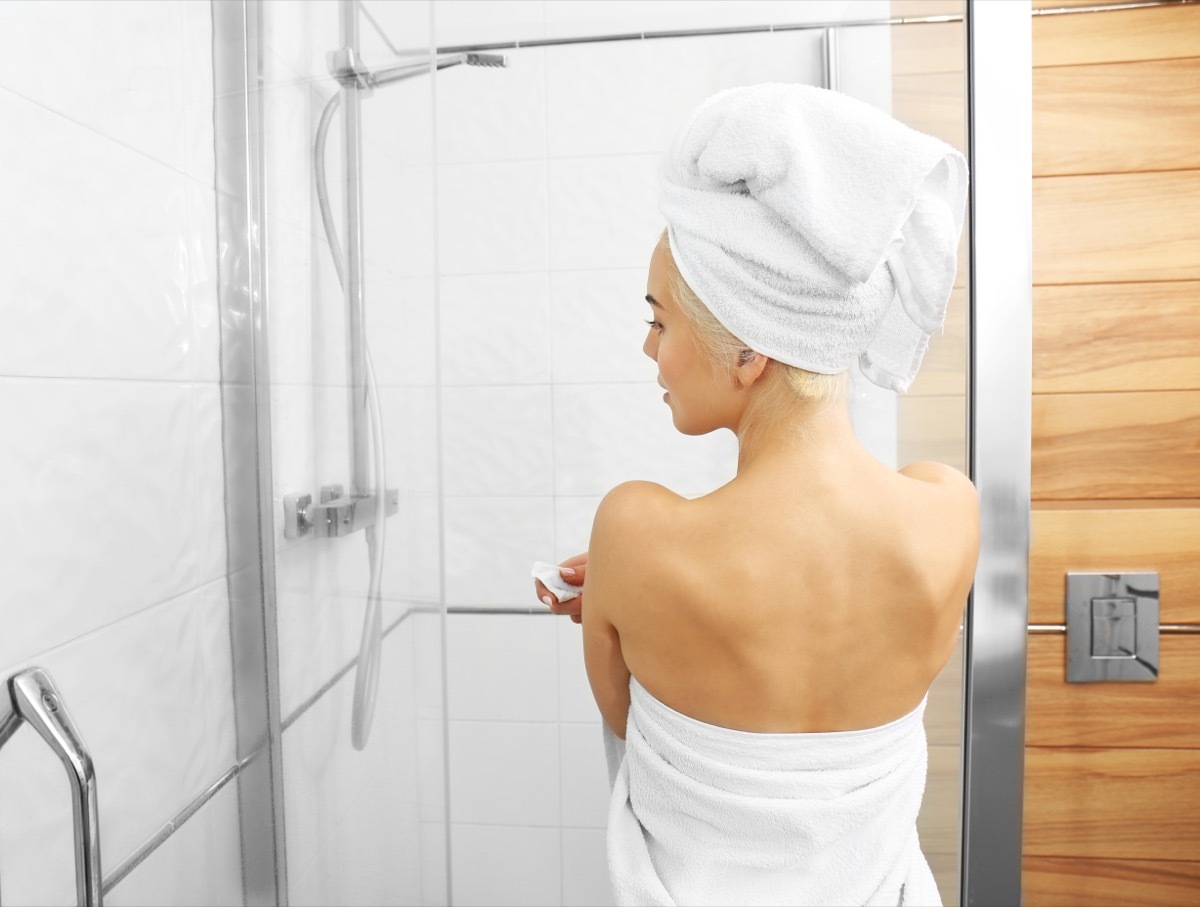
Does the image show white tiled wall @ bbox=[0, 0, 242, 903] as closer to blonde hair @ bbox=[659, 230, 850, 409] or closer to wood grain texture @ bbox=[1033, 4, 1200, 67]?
blonde hair @ bbox=[659, 230, 850, 409]

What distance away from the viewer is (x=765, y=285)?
0.63 m

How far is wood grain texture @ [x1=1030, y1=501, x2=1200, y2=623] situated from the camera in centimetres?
139

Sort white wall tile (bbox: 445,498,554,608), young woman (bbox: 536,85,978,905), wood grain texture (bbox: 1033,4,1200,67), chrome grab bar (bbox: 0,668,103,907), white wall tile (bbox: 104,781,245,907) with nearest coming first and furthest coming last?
chrome grab bar (bbox: 0,668,103,907) → young woman (bbox: 536,85,978,905) → white wall tile (bbox: 104,781,245,907) → white wall tile (bbox: 445,498,554,608) → wood grain texture (bbox: 1033,4,1200,67)

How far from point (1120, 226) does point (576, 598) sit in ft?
4.00

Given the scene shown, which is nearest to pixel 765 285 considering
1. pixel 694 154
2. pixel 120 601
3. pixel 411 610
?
pixel 694 154

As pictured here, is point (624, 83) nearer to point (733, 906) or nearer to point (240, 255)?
point (240, 255)

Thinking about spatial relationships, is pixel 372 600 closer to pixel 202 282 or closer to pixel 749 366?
pixel 202 282

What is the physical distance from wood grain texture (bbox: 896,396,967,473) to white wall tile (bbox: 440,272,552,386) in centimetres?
38

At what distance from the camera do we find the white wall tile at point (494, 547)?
0.86m

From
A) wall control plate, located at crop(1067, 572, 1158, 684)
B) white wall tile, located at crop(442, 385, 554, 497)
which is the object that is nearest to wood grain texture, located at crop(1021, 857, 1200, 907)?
wall control plate, located at crop(1067, 572, 1158, 684)

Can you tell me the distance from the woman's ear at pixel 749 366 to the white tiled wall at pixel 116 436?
56 centimetres

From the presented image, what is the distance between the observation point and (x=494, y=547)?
34.0 inches

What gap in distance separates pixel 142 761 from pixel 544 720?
395 mm

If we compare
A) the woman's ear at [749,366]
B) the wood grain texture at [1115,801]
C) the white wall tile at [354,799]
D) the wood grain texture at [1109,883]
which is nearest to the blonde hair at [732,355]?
A: the woman's ear at [749,366]
